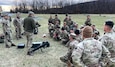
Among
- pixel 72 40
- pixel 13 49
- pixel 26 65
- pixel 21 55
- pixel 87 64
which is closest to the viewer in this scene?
pixel 87 64

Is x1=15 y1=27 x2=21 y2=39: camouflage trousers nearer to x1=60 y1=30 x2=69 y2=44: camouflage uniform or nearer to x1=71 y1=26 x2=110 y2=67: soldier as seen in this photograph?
x1=60 y1=30 x2=69 y2=44: camouflage uniform

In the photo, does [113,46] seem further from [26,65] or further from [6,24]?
[6,24]

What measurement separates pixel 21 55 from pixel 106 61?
6197 millimetres

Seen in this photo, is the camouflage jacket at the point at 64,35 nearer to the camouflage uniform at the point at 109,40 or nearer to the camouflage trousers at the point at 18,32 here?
the camouflage trousers at the point at 18,32

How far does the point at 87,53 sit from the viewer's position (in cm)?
363

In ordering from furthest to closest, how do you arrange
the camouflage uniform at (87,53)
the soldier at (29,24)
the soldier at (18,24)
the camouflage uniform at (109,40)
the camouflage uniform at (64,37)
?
the soldier at (18,24) < the camouflage uniform at (64,37) < the soldier at (29,24) < the camouflage uniform at (109,40) < the camouflage uniform at (87,53)

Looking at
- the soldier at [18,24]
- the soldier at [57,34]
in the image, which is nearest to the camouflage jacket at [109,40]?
the soldier at [57,34]

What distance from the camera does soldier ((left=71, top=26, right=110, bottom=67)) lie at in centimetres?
356

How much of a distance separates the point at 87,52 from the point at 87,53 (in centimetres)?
2

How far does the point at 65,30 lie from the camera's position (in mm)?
12016

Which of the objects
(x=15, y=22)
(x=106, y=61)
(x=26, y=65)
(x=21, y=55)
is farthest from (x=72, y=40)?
(x=15, y=22)

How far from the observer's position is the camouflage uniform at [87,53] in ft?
11.7

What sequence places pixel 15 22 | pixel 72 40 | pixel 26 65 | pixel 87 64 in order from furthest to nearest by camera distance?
pixel 15 22
pixel 26 65
pixel 72 40
pixel 87 64

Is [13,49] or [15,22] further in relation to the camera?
[15,22]
